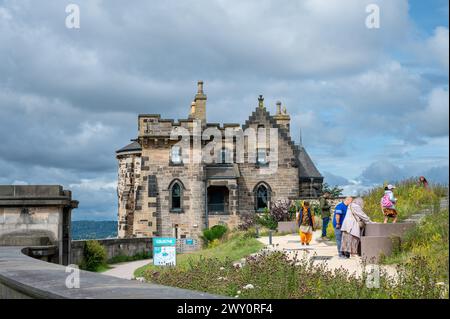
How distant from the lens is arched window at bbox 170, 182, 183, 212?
1622 inches

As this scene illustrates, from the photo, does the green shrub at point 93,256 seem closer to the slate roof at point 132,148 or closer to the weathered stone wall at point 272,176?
the weathered stone wall at point 272,176

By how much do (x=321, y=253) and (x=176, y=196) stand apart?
23497 mm

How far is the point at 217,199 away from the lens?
42219 mm

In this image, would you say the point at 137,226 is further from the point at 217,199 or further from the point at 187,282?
the point at 187,282

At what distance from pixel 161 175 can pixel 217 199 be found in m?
3.99

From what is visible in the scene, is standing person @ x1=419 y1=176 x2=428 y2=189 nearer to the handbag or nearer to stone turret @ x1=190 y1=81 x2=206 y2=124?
the handbag

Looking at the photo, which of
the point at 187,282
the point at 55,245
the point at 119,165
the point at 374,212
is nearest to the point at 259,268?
the point at 187,282

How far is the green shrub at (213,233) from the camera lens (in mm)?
38688

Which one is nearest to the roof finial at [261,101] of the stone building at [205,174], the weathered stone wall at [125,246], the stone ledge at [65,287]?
the stone building at [205,174]

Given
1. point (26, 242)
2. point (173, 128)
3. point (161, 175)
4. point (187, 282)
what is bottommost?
point (187, 282)

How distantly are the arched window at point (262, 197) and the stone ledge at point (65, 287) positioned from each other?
3423cm

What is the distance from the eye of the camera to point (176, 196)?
4138 centimetres

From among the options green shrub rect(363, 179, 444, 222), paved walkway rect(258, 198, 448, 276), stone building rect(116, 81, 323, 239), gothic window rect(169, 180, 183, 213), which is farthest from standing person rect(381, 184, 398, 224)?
gothic window rect(169, 180, 183, 213)
